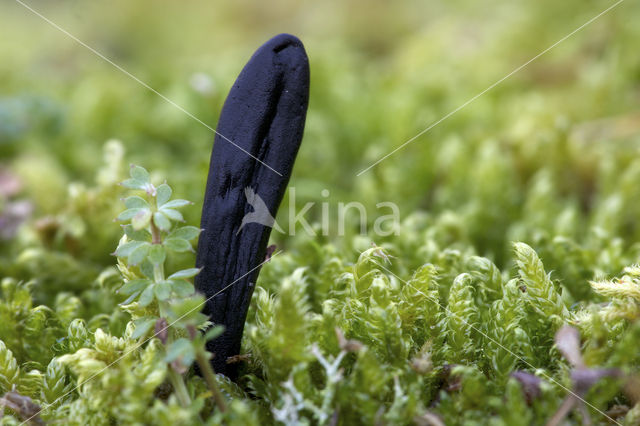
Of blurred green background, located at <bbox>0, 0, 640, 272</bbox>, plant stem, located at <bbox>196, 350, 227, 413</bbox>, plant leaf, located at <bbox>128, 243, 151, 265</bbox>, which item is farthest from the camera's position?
blurred green background, located at <bbox>0, 0, 640, 272</bbox>

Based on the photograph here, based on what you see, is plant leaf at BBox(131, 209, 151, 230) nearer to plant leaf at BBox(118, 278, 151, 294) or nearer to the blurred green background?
plant leaf at BBox(118, 278, 151, 294)

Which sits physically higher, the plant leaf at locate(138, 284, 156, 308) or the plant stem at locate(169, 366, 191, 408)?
the plant leaf at locate(138, 284, 156, 308)

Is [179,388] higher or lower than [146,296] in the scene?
lower

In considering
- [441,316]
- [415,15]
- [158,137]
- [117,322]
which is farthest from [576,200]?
[415,15]

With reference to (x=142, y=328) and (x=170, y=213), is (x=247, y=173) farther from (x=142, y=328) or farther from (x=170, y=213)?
(x=142, y=328)

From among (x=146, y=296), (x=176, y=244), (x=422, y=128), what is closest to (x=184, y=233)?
(x=176, y=244)

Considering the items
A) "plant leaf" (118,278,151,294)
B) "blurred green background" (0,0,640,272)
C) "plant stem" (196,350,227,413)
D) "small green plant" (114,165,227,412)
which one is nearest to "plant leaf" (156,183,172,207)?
"small green plant" (114,165,227,412)

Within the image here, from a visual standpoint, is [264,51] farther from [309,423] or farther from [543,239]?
[543,239]
